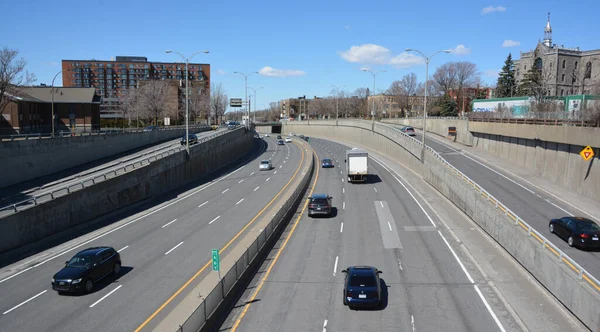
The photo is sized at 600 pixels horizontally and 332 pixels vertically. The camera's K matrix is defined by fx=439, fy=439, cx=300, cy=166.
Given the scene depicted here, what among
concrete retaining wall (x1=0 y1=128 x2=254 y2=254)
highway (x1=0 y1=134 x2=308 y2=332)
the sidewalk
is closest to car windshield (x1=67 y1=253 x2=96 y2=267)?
highway (x1=0 y1=134 x2=308 y2=332)

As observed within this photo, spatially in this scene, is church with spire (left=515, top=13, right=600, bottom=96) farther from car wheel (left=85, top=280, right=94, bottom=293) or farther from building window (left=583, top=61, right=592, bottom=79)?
car wheel (left=85, top=280, right=94, bottom=293)

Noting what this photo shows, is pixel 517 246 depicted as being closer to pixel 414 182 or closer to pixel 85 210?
pixel 414 182

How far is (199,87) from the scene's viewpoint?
474 feet

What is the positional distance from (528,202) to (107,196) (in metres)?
32.1

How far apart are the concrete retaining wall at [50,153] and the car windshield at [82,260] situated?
66.4ft

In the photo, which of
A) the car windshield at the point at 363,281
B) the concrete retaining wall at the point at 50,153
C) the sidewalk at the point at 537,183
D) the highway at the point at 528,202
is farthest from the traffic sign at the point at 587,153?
the concrete retaining wall at the point at 50,153

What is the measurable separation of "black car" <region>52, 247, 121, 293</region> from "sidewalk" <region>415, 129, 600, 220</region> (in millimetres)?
29814

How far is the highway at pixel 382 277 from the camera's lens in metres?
15.4

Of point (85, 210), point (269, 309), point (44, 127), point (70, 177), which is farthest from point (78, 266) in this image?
point (44, 127)

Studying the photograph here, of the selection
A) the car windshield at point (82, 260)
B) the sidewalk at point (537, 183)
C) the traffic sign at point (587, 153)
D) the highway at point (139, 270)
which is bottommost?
the highway at point (139, 270)

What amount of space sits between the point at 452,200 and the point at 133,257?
25183 mm

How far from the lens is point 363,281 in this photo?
16781 millimetres

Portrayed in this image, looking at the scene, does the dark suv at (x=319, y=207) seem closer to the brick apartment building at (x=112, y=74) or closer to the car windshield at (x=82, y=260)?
the car windshield at (x=82, y=260)

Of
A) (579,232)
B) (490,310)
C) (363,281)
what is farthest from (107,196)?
(579,232)
